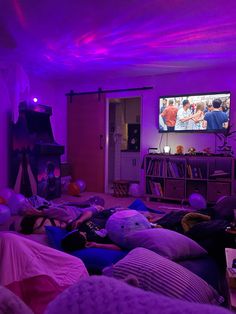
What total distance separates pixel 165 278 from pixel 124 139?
6025mm

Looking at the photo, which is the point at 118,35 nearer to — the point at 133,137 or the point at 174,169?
the point at 174,169

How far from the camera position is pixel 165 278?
3.78ft

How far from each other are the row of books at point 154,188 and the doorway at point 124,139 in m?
1.74

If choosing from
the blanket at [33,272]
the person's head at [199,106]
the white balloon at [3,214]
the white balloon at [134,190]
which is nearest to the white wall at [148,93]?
the person's head at [199,106]

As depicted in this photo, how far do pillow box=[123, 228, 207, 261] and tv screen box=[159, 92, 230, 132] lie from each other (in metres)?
3.31

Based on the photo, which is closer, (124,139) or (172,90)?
(172,90)

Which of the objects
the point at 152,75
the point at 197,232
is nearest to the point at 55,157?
the point at 152,75

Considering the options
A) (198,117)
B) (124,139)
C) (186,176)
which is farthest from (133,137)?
(186,176)

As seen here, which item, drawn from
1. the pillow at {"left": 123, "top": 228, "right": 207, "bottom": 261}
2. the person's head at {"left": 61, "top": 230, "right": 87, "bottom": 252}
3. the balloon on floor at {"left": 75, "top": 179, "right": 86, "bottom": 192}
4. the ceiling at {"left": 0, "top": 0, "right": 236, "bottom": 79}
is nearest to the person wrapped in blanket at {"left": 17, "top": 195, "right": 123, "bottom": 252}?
the person's head at {"left": 61, "top": 230, "right": 87, "bottom": 252}

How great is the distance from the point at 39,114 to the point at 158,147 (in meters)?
2.26

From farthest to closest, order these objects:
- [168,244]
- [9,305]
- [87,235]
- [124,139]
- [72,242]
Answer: [124,139] → [87,235] → [72,242] → [168,244] → [9,305]

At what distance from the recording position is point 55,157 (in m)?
5.07

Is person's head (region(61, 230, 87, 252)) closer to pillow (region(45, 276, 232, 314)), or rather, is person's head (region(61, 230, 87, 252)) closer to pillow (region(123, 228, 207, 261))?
pillow (region(123, 228, 207, 261))

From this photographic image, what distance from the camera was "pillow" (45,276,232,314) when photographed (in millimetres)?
409
